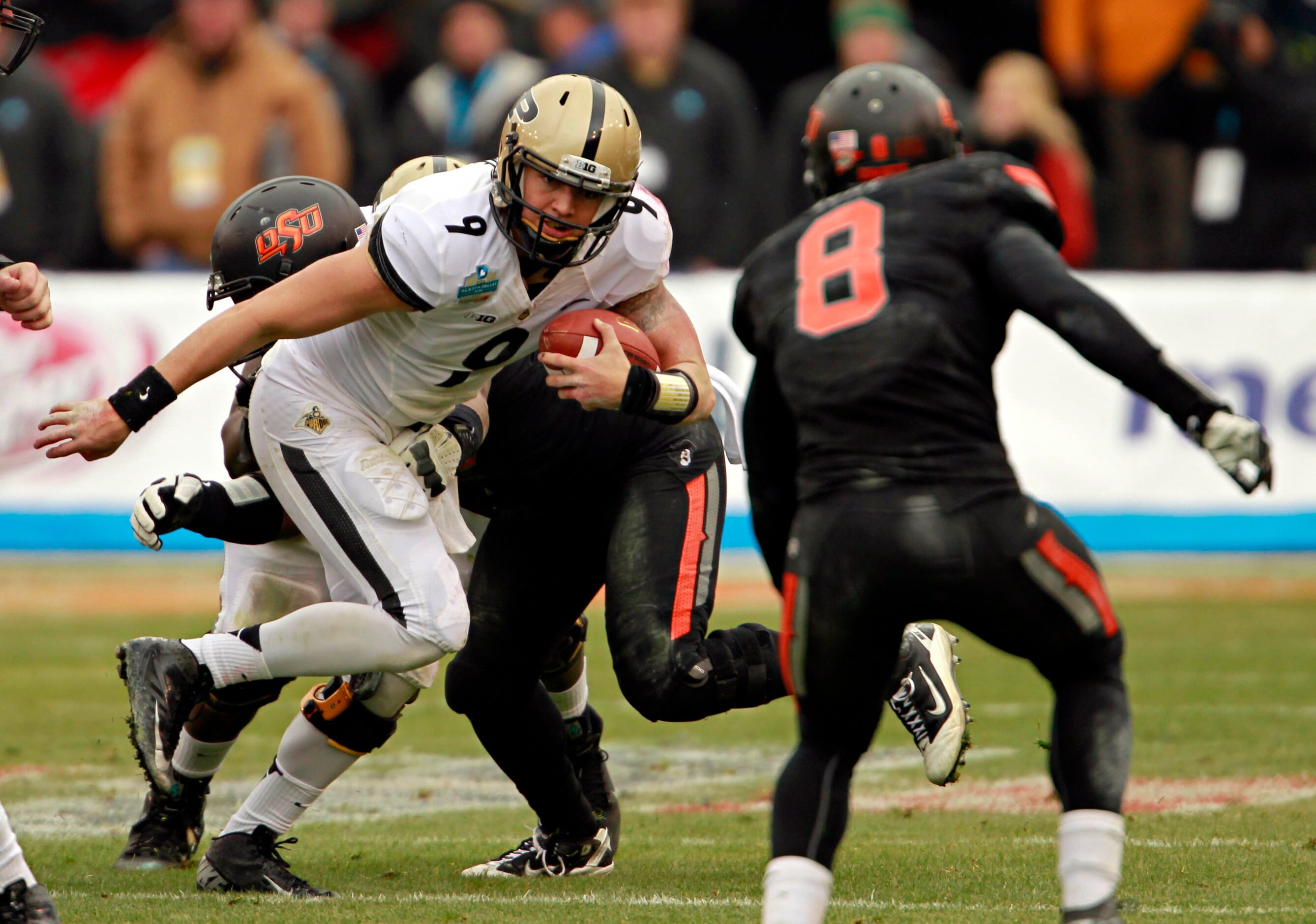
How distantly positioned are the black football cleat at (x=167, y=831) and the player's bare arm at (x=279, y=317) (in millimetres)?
1177

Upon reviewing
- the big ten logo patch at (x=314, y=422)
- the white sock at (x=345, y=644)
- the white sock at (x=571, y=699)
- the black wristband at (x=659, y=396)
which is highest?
the black wristband at (x=659, y=396)

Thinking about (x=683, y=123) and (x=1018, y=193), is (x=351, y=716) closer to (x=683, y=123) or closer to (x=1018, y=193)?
(x=1018, y=193)

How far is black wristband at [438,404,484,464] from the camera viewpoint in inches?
184

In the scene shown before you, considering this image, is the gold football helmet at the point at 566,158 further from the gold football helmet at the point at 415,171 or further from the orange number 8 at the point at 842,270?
the orange number 8 at the point at 842,270

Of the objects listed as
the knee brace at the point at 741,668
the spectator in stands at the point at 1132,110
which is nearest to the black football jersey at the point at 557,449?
the knee brace at the point at 741,668

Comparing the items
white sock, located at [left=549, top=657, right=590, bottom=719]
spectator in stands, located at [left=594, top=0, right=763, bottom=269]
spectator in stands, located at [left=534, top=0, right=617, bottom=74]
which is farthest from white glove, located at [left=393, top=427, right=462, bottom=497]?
spectator in stands, located at [left=534, top=0, right=617, bottom=74]

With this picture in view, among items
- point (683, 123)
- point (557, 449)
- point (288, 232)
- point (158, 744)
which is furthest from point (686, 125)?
point (158, 744)

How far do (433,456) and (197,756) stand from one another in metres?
1.11

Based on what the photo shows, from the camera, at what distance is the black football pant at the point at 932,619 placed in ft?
10.8

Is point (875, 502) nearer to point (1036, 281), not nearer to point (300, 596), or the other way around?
point (1036, 281)

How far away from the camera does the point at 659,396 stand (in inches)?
167

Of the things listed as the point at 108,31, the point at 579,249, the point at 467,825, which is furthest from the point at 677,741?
the point at 108,31

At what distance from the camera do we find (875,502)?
333 centimetres

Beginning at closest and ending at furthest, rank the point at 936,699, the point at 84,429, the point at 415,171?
the point at 84,429 → the point at 936,699 → the point at 415,171
